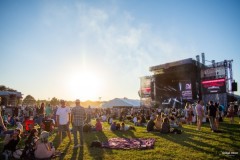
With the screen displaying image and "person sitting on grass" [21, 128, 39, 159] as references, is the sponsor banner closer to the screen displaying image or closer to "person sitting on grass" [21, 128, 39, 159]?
the screen displaying image

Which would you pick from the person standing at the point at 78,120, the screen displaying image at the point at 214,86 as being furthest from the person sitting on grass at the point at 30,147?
the screen displaying image at the point at 214,86

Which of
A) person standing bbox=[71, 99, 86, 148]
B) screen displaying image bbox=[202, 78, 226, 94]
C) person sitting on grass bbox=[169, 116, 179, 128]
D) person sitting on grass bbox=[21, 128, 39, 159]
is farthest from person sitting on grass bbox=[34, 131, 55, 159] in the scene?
screen displaying image bbox=[202, 78, 226, 94]

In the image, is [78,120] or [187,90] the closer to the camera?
[78,120]

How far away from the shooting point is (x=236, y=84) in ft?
103

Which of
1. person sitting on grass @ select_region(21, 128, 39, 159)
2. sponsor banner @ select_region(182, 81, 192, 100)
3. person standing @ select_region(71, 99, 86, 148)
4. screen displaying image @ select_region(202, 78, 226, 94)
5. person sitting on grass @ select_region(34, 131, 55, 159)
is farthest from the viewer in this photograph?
sponsor banner @ select_region(182, 81, 192, 100)

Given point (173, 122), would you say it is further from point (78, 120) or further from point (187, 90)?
point (187, 90)

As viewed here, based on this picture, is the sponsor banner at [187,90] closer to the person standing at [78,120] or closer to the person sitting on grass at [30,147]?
the person standing at [78,120]

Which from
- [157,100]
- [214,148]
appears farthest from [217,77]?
[214,148]

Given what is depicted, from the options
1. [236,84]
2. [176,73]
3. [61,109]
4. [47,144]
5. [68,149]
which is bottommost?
[68,149]

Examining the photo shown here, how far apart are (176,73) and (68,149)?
3672cm

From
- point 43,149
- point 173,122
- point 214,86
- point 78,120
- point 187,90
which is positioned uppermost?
point 214,86

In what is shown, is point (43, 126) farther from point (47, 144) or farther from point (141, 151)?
point (141, 151)

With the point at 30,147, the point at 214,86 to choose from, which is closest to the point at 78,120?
the point at 30,147

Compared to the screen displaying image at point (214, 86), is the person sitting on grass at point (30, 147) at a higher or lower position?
lower
